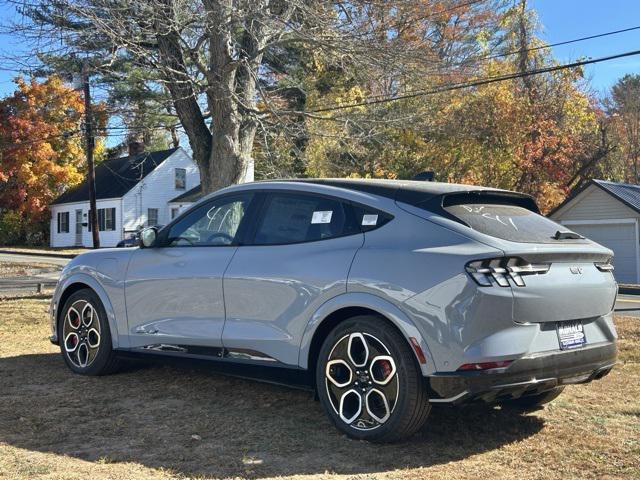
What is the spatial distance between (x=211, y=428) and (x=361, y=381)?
1.13 metres

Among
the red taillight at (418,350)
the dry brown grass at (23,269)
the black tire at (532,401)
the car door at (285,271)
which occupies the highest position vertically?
the car door at (285,271)

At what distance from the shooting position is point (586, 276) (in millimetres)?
Answer: 4449

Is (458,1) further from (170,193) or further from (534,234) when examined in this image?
(170,193)

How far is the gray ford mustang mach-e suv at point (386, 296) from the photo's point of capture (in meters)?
4.00

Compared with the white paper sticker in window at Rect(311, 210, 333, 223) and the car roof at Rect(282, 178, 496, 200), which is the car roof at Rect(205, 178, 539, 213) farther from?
the white paper sticker in window at Rect(311, 210, 333, 223)

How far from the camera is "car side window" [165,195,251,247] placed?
17.7ft

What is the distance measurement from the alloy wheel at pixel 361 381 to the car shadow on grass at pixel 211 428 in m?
0.17

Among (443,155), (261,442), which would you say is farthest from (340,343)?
(443,155)

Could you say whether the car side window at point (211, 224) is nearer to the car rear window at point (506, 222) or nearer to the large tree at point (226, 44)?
the car rear window at point (506, 222)

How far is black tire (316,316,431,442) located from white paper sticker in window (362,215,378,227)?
0.63 m

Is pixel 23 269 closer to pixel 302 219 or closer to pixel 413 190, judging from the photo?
pixel 302 219

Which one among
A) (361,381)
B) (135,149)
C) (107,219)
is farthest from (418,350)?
(135,149)

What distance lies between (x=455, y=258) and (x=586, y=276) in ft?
3.40

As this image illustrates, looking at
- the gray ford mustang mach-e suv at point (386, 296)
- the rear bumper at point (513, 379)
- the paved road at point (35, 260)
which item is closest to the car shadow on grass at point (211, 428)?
the gray ford mustang mach-e suv at point (386, 296)
